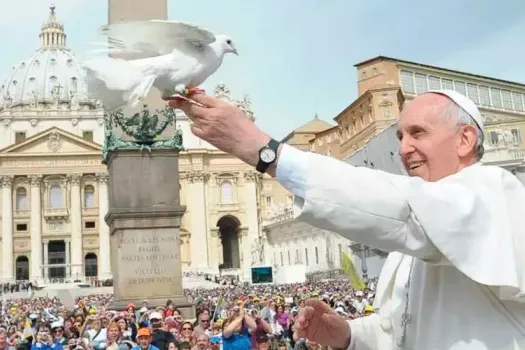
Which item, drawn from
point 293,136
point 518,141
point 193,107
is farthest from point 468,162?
point 293,136

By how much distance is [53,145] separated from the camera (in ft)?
224

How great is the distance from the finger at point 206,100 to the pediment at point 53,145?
68212mm

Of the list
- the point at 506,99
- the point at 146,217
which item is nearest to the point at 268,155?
the point at 146,217

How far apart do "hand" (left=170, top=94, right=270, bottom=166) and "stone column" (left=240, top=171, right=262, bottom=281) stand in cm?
6739

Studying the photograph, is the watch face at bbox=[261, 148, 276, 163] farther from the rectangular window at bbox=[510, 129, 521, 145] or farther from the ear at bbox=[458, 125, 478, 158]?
the rectangular window at bbox=[510, 129, 521, 145]

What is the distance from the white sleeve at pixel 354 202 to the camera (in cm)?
154

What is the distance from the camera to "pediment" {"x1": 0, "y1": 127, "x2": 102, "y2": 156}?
67312 mm

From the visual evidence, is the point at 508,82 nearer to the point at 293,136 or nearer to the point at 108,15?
the point at 293,136

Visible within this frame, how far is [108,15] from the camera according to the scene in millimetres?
12469

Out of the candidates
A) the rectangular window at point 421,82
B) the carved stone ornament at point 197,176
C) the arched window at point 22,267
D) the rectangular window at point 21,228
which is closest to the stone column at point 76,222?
the arched window at point 22,267

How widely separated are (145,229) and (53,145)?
59.7m

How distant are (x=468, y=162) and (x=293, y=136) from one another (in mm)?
77484

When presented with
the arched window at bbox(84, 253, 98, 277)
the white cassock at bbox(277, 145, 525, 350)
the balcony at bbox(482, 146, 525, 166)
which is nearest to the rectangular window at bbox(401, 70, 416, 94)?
the balcony at bbox(482, 146, 525, 166)

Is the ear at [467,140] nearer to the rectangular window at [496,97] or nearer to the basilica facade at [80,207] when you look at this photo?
the basilica facade at [80,207]
